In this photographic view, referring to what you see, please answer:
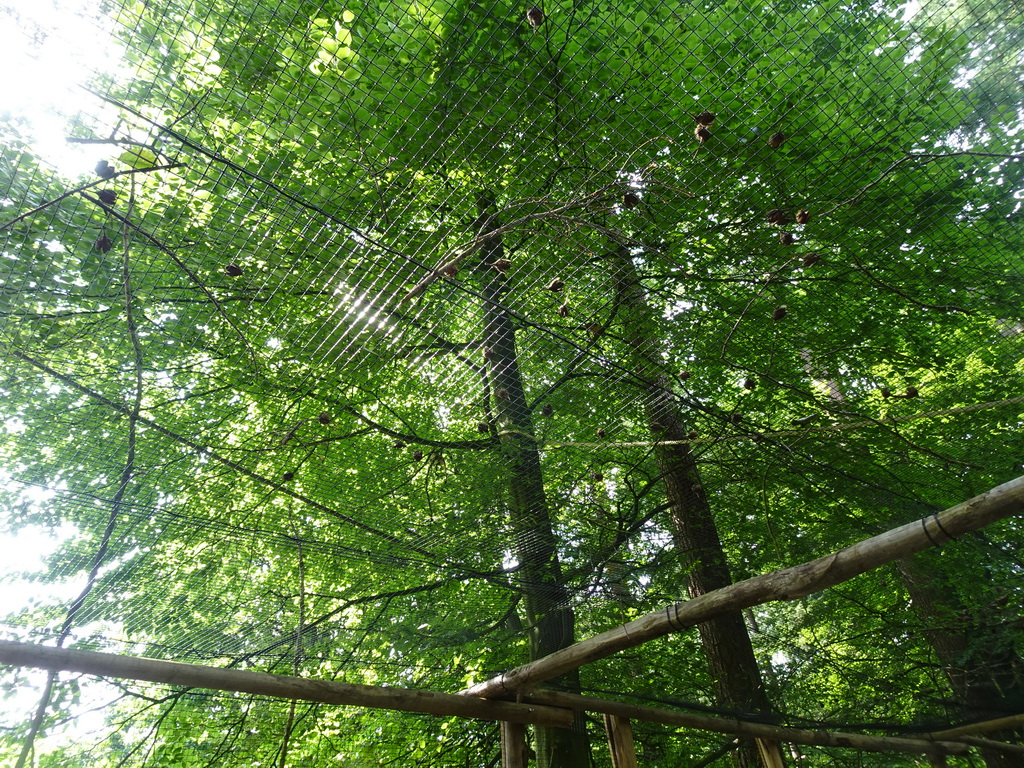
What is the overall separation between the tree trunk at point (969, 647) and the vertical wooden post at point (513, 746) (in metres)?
2.29

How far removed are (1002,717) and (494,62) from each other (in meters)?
3.81

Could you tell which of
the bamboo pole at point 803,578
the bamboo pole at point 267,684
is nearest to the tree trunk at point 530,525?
the bamboo pole at point 267,684

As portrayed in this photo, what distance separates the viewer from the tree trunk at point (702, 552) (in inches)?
105

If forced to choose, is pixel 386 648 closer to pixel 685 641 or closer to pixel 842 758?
pixel 685 641

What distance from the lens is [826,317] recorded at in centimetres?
284

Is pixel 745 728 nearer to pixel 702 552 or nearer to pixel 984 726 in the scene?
pixel 702 552

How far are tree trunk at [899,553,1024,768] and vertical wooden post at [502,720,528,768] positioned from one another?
90.2 inches

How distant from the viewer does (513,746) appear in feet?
7.86

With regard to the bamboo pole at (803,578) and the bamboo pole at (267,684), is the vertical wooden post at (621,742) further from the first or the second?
the bamboo pole at (803,578)

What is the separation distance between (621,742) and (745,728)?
0.63 meters

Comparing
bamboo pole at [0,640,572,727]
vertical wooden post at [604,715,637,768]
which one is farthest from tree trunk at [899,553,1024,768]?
bamboo pole at [0,640,572,727]

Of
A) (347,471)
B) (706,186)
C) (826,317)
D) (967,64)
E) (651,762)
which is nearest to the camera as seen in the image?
(967,64)

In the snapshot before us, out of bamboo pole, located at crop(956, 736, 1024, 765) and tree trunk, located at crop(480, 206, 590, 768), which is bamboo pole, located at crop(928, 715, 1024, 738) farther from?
tree trunk, located at crop(480, 206, 590, 768)

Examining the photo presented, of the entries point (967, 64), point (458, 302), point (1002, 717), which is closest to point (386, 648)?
point (458, 302)
